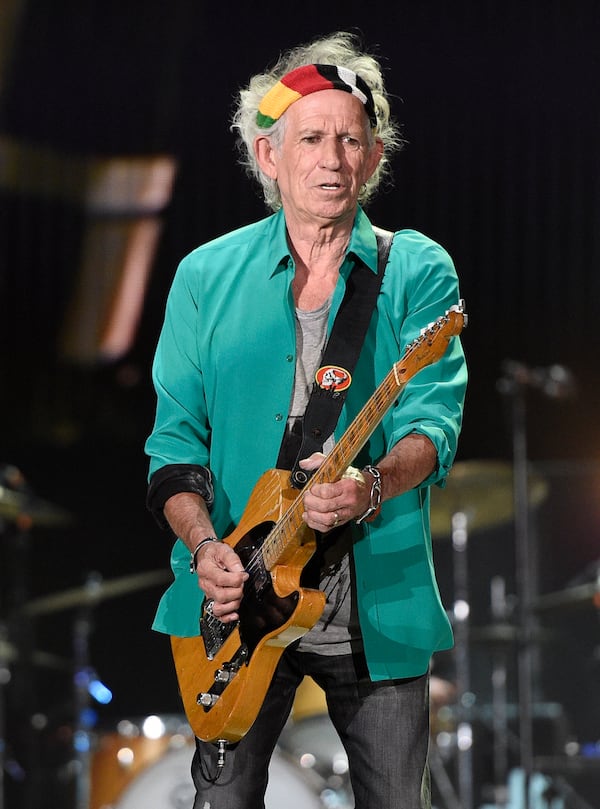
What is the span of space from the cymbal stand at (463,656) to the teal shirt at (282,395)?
3.29 metres

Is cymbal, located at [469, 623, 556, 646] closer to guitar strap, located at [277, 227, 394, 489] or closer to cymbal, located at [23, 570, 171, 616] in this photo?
cymbal, located at [23, 570, 171, 616]

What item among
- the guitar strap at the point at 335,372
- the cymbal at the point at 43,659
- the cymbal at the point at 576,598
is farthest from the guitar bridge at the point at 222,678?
the cymbal at the point at 43,659

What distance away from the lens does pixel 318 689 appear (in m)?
5.14

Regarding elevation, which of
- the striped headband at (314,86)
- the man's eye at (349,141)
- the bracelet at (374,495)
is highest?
the striped headband at (314,86)

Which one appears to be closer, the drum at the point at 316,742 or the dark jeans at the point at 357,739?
the dark jeans at the point at 357,739

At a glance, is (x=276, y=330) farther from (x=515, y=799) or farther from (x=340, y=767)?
(x=515, y=799)

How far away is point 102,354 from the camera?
5.80 meters

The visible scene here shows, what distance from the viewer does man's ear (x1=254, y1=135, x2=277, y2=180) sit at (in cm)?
232

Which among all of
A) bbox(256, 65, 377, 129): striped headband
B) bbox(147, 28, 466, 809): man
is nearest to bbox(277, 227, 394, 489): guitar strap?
bbox(147, 28, 466, 809): man

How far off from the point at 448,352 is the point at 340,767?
10.2ft

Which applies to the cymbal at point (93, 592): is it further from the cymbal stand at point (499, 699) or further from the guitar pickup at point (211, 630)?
the guitar pickup at point (211, 630)

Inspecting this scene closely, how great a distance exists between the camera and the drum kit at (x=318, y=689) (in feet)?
15.7

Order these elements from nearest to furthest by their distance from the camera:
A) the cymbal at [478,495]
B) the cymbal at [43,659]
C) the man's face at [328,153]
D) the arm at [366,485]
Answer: the arm at [366,485], the man's face at [328,153], the cymbal at [43,659], the cymbal at [478,495]

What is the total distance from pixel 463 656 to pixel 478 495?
76 centimetres
